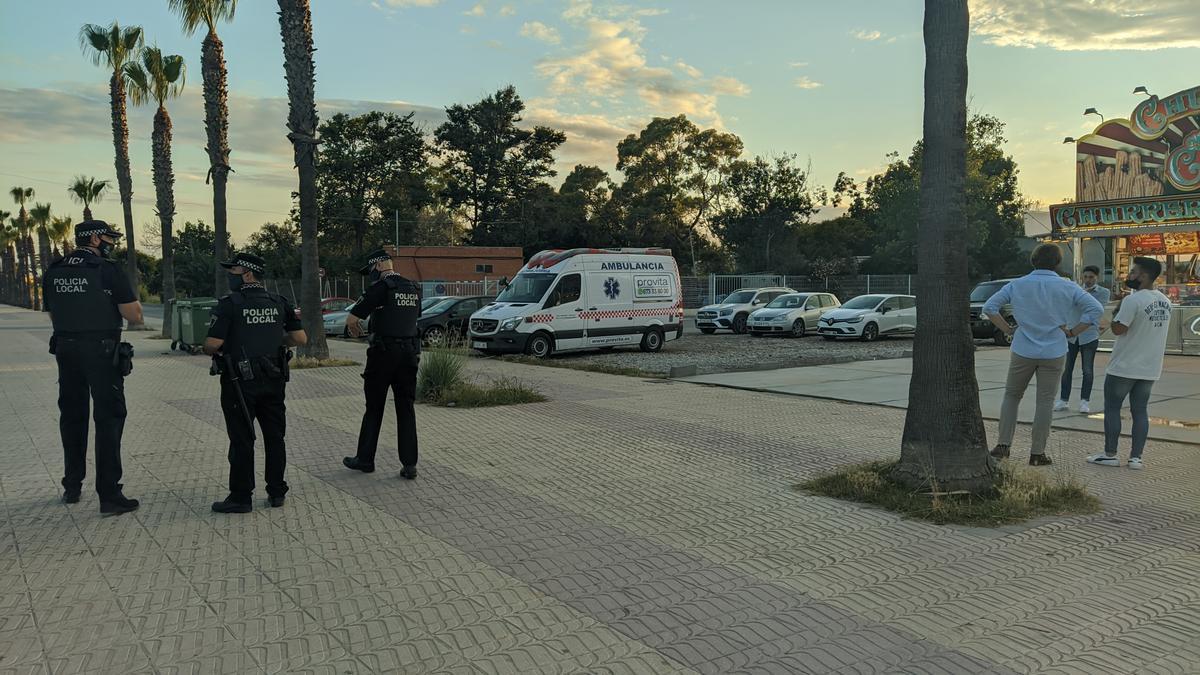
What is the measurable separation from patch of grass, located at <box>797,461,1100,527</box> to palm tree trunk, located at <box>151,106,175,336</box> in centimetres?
2765

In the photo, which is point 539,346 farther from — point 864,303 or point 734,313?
point 864,303

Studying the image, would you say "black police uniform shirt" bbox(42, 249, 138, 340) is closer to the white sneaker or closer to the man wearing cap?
the man wearing cap

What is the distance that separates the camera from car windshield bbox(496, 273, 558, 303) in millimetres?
18219

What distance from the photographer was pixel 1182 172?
21625mm

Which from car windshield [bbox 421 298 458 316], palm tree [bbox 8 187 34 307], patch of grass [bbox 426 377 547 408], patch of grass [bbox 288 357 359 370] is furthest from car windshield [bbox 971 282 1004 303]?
palm tree [bbox 8 187 34 307]

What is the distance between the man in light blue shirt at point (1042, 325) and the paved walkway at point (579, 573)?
25.8 inches

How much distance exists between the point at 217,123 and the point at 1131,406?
22566mm

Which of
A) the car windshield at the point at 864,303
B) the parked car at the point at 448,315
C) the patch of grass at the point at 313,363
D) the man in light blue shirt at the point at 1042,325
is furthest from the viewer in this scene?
the car windshield at the point at 864,303

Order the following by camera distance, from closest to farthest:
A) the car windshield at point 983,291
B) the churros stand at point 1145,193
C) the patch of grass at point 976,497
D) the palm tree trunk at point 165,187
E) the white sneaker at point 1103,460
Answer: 1. the patch of grass at point 976,497
2. the white sneaker at point 1103,460
3. the churros stand at point 1145,193
4. the car windshield at point 983,291
5. the palm tree trunk at point 165,187

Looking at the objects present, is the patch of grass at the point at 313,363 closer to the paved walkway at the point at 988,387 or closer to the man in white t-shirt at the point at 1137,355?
the paved walkway at the point at 988,387

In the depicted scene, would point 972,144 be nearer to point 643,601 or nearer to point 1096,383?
point 1096,383

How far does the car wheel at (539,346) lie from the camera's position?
17938mm

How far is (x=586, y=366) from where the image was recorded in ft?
53.7

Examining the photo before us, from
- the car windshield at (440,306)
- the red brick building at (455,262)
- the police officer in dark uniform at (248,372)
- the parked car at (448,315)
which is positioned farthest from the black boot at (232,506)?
the red brick building at (455,262)
